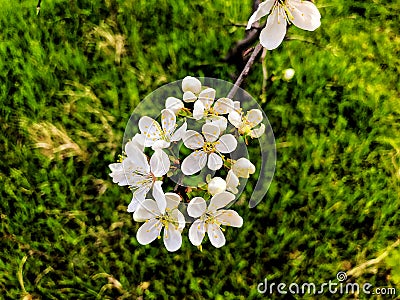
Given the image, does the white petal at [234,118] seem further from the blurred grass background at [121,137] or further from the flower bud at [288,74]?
the flower bud at [288,74]

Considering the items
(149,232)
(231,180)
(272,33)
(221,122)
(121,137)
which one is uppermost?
(272,33)

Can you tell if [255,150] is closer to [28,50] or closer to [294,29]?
[294,29]

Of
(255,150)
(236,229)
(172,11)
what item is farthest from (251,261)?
(172,11)

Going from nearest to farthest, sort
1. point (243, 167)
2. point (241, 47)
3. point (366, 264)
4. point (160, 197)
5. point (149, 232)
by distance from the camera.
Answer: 1. point (160, 197)
2. point (243, 167)
3. point (149, 232)
4. point (241, 47)
5. point (366, 264)

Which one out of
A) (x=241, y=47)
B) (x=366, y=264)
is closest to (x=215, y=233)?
(x=241, y=47)

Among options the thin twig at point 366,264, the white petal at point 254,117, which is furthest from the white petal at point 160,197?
the thin twig at point 366,264

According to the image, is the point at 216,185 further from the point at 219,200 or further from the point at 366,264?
the point at 366,264
